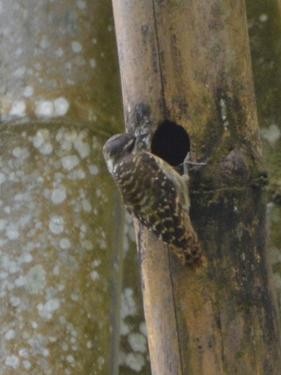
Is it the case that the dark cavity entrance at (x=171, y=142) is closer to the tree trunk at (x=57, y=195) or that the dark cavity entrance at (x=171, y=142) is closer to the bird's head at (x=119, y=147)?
the bird's head at (x=119, y=147)

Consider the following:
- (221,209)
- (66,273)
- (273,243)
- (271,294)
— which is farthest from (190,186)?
(273,243)

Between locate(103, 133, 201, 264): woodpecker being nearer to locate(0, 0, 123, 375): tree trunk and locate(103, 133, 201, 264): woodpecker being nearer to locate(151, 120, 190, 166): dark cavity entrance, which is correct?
locate(151, 120, 190, 166): dark cavity entrance

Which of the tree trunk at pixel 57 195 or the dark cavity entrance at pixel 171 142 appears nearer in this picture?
the dark cavity entrance at pixel 171 142

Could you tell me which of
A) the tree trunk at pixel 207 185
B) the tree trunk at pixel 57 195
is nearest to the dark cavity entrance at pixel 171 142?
the tree trunk at pixel 207 185

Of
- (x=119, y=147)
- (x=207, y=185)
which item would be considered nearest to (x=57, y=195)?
(x=119, y=147)

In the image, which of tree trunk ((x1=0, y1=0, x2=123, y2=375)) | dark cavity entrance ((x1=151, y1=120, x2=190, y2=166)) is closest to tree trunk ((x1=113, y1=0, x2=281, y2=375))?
dark cavity entrance ((x1=151, y1=120, x2=190, y2=166))
